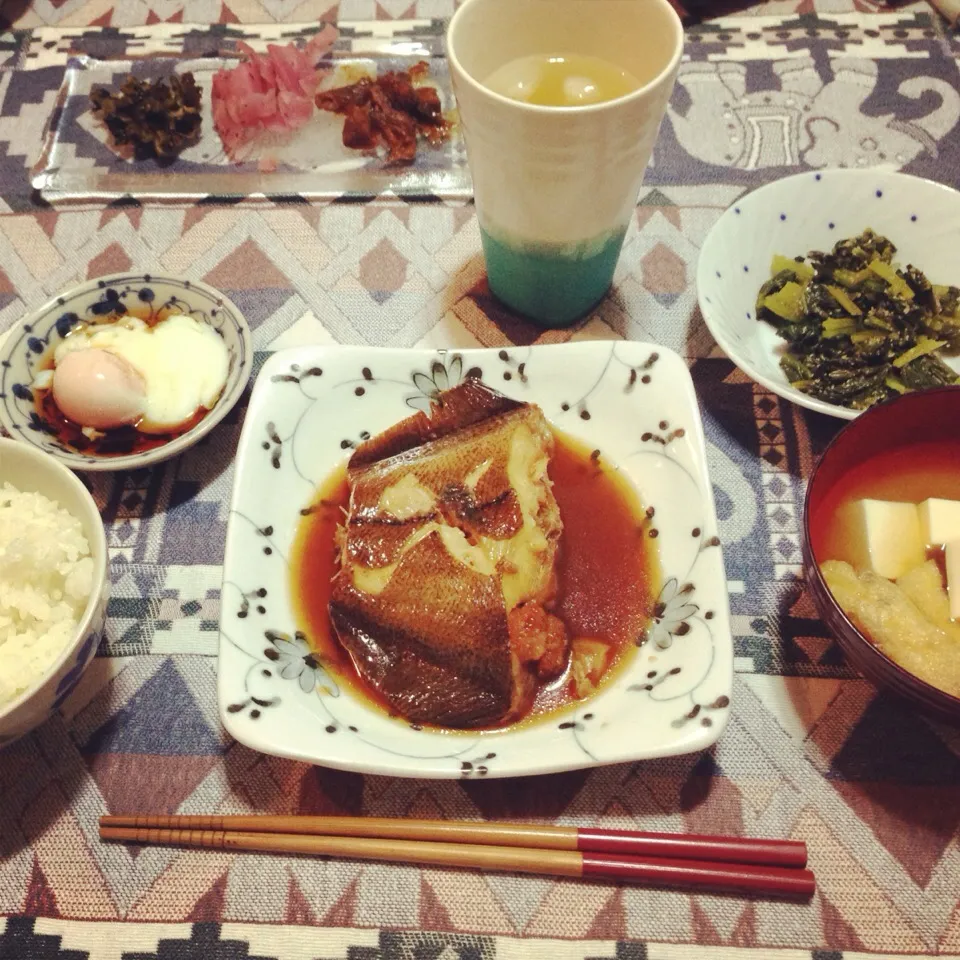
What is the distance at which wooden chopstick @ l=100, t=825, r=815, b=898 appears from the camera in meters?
1.29

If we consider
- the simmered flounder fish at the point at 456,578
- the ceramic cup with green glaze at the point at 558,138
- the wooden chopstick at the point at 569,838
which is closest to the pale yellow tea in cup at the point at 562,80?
the ceramic cup with green glaze at the point at 558,138

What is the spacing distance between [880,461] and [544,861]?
1048mm

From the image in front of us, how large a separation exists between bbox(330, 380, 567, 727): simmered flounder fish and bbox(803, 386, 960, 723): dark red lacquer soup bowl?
1.64ft

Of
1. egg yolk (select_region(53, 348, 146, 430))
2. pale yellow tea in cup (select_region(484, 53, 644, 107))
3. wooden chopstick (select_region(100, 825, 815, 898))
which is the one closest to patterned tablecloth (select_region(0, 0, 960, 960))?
wooden chopstick (select_region(100, 825, 815, 898))

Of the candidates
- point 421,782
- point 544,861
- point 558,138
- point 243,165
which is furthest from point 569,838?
point 243,165

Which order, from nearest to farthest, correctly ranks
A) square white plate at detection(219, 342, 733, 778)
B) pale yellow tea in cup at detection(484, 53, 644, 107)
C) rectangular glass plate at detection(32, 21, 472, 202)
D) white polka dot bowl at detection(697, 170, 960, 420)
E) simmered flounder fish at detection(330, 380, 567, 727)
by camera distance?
1. square white plate at detection(219, 342, 733, 778)
2. simmered flounder fish at detection(330, 380, 567, 727)
3. pale yellow tea in cup at detection(484, 53, 644, 107)
4. white polka dot bowl at detection(697, 170, 960, 420)
5. rectangular glass plate at detection(32, 21, 472, 202)

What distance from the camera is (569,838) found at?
1313mm

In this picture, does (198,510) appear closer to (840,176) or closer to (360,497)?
(360,497)

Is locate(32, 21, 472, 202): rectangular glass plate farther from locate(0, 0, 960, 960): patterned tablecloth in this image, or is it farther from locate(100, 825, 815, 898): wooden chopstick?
locate(100, 825, 815, 898): wooden chopstick

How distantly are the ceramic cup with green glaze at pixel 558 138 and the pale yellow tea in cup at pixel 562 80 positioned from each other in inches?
0.7

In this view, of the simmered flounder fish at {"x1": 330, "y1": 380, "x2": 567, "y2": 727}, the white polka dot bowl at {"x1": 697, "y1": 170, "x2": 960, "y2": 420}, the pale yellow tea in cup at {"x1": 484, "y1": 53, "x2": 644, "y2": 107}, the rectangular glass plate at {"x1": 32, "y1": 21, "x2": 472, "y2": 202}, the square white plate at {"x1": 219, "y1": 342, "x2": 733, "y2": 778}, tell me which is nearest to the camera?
the square white plate at {"x1": 219, "y1": 342, "x2": 733, "y2": 778}

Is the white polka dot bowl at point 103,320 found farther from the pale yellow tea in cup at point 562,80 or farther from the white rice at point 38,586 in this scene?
the pale yellow tea in cup at point 562,80

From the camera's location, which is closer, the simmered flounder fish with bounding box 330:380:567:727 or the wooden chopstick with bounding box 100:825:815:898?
the wooden chopstick with bounding box 100:825:815:898

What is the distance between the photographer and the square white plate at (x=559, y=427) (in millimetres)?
1290
